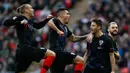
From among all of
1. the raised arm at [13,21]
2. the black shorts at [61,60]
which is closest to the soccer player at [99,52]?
the black shorts at [61,60]

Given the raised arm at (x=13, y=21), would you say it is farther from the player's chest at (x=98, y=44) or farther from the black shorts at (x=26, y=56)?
the player's chest at (x=98, y=44)

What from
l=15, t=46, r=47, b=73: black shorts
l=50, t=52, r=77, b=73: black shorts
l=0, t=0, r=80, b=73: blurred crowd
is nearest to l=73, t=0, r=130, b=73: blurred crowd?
l=0, t=0, r=80, b=73: blurred crowd

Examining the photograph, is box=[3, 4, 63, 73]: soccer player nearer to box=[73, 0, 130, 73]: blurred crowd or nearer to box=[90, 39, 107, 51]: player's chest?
box=[90, 39, 107, 51]: player's chest

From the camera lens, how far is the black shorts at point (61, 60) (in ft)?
49.4

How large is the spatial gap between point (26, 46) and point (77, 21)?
11.5 m

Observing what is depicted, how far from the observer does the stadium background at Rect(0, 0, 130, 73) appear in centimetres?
2323

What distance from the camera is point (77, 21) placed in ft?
86.7

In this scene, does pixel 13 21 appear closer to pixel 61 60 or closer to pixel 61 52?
pixel 61 52

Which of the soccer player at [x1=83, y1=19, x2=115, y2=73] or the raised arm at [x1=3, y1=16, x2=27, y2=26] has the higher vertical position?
the raised arm at [x1=3, y1=16, x2=27, y2=26]

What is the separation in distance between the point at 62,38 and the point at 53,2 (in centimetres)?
1249

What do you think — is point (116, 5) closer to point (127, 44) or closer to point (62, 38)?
point (127, 44)

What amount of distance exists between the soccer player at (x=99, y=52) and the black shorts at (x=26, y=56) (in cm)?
118

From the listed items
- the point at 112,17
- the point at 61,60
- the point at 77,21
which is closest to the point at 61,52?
the point at 61,60

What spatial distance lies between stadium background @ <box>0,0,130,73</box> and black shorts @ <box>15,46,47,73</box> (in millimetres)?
5993
